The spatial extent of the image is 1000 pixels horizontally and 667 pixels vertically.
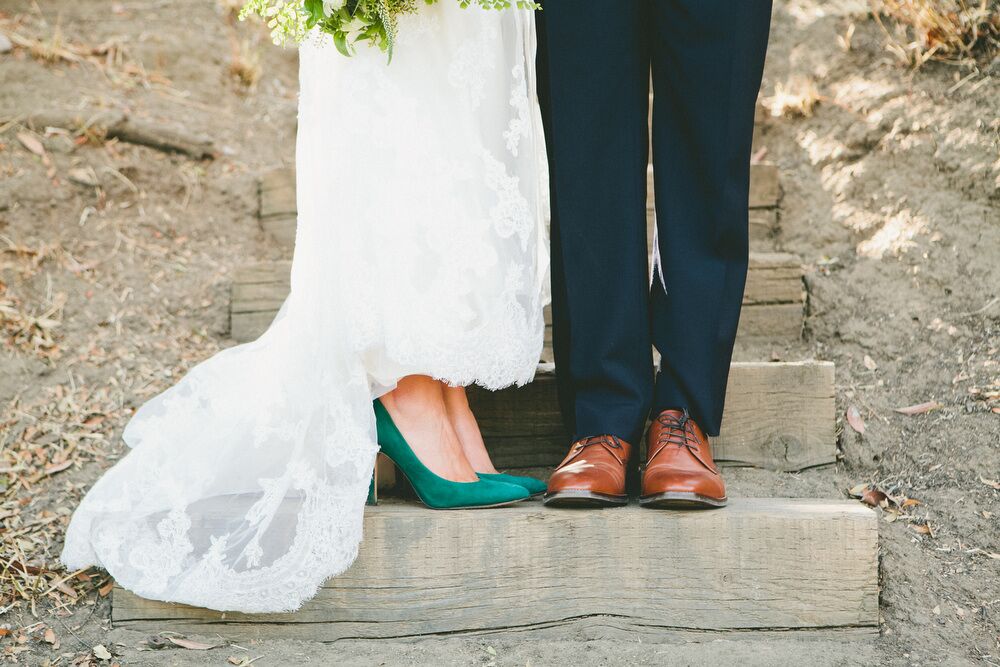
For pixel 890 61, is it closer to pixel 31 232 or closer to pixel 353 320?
pixel 353 320

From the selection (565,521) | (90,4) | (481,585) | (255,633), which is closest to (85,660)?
(255,633)

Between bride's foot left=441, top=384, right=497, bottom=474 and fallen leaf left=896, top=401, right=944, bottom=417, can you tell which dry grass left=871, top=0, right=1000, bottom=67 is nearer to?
fallen leaf left=896, top=401, right=944, bottom=417

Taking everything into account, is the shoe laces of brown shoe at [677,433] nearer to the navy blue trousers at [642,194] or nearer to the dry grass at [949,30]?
Result: the navy blue trousers at [642,194]

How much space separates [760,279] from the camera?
7.03 ft

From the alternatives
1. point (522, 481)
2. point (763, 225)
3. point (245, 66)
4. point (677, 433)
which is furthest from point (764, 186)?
point (245, 66)

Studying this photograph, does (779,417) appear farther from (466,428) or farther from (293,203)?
(293,203)

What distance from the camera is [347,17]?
4.64 feet

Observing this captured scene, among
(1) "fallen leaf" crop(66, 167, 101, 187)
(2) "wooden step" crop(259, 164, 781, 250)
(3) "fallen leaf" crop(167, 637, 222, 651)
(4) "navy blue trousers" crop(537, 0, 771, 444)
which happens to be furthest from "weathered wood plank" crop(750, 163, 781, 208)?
(1) "fallen leaf" crop(66, 167, 101, 187)

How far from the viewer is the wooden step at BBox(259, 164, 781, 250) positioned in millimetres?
2455

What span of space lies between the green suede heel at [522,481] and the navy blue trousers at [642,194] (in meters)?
0.17

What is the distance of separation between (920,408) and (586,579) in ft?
2.99

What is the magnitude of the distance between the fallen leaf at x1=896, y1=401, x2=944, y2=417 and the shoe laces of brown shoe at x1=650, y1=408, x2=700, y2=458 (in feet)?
2.03

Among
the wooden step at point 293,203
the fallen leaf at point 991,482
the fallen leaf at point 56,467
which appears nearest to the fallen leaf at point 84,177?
the wooden step at point 293,203

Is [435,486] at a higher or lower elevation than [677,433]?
lower
